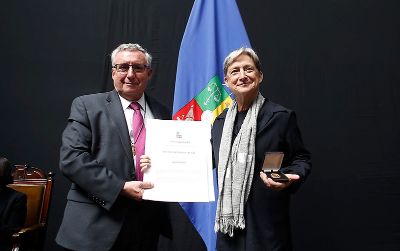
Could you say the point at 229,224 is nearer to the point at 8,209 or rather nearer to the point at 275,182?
the point at 275,182

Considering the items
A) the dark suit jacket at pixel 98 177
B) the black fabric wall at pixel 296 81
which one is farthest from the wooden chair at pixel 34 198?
the dark suit jacket at pixel 98 177

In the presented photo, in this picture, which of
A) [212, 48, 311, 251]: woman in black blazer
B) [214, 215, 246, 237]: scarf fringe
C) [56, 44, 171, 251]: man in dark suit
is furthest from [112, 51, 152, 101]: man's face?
[214, 215, 246, 237]: scarf fringe

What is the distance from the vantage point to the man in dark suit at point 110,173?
1.38 meters

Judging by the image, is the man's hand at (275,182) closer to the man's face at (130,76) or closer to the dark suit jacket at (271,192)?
the dark suit jacket at (271,192)

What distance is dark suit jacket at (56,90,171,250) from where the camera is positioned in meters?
1.38

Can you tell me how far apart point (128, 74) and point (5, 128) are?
5.48 ft

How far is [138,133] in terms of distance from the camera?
156 centimetres

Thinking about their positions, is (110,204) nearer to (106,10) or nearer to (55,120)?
(55,120)

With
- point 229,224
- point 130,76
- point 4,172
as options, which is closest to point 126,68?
point 130,76

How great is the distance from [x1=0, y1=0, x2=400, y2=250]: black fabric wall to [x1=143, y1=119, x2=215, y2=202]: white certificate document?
127 cm

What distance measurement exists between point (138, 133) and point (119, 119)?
10 cm

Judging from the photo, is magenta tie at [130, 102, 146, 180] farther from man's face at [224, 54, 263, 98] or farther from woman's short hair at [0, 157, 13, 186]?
woman's short hair at [0, 157, 13, 186]

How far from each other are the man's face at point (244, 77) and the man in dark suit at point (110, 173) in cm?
42

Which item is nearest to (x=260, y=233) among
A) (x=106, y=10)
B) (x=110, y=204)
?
(x=110, y=204)
